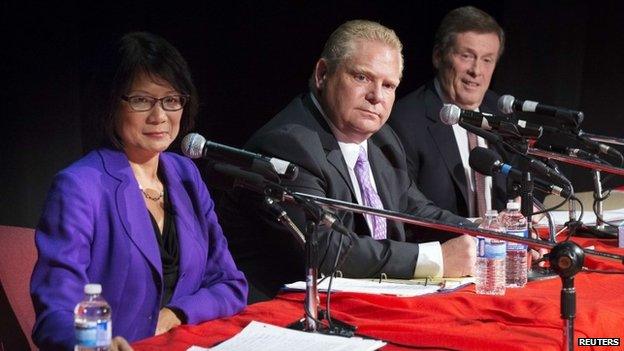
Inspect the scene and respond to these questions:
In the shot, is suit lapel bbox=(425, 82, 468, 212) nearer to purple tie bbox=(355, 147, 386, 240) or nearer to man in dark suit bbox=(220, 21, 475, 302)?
man in dark suit bbox=(220, 21, 475, 302)

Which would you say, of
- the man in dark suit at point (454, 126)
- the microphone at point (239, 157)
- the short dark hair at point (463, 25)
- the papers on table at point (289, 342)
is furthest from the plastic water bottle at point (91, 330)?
the short dark hair at point (463, 25)

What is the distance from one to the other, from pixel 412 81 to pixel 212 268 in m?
3.18

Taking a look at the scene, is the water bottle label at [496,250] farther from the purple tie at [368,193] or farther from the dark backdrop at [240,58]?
the dark backdrop at [240,58]

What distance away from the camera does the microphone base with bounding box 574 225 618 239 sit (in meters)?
3.87

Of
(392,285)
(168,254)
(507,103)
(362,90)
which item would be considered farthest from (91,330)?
(507,103)

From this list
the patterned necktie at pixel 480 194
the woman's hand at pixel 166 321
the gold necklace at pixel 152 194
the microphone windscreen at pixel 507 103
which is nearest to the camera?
the woman's hand at pixel 166 321

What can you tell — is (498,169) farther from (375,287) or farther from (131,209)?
(131,209)

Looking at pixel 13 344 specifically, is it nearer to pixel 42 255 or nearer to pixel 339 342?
pixel 42 255

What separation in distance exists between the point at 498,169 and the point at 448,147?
1.25 meters

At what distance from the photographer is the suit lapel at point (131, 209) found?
2.53 metres

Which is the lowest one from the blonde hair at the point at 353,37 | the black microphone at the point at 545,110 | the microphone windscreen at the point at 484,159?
the microphone windscreen at the point at 484,159

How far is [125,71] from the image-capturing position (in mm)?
2615

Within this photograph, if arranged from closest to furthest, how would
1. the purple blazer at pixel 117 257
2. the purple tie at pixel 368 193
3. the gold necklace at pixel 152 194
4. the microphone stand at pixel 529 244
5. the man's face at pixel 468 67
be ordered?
the microphone stand at pixel 529 244 < the purple blazer at pixel 117 257 < the gold necklace at pixel 152 194 < the purple tie at pixel 368 193 < the man's face at pixel 468 67

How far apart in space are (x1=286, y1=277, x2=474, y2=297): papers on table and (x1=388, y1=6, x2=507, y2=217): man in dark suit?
1.24 metres
